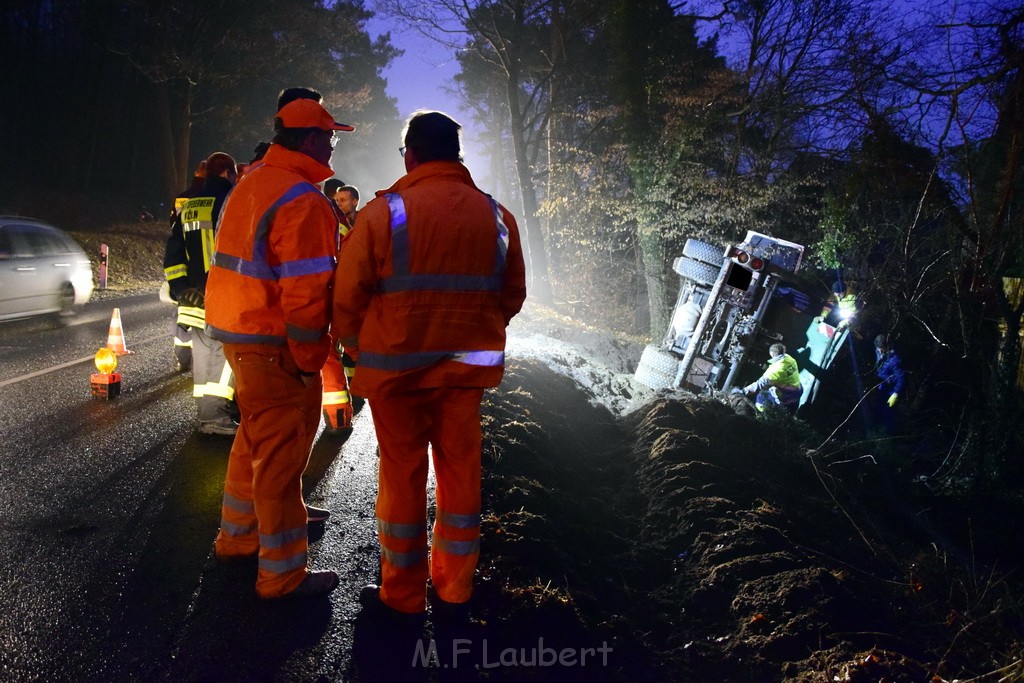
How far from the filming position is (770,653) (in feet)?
9.54

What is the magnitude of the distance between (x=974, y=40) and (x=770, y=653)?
21.2 feet

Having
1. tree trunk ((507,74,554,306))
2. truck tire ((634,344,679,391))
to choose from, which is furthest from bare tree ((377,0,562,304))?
truck tire ((634,344,679,391))

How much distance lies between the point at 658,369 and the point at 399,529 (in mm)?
7578

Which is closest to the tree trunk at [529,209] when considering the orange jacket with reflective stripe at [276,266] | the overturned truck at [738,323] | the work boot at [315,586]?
the overturned truck at [738,323]

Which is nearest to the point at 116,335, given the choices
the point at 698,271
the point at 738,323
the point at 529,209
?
the point at 698,271

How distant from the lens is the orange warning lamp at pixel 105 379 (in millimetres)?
5590

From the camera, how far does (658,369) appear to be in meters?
9.63

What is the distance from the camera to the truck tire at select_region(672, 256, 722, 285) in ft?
30.5

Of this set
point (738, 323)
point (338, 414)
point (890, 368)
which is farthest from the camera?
point (890, 368)

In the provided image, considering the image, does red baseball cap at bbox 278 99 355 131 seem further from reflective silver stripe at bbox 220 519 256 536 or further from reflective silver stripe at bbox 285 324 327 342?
reflective silver stripe at bbox 220 519 256 536

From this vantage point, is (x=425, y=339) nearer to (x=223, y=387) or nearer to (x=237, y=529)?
(x=237, y=529)

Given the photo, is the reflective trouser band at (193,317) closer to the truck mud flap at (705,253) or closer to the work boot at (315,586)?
the work boot at (315,586)

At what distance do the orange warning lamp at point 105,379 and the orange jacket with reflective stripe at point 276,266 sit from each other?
375 cm

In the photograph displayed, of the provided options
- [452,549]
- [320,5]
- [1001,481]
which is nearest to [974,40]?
[1001,481]
